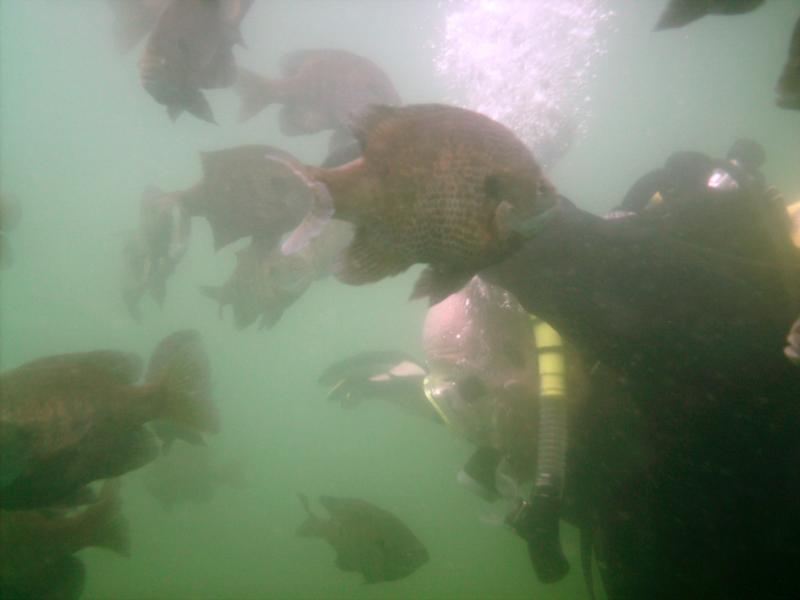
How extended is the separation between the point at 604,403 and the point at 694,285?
39.3 inches

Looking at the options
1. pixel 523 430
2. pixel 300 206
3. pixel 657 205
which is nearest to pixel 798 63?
pixel 657 205

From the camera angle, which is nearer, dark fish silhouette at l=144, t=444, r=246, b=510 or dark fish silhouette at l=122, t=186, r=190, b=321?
dark fish silhouette at l=122, t=186, r=190, b=321

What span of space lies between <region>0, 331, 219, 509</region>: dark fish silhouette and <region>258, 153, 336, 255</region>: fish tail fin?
2.34m

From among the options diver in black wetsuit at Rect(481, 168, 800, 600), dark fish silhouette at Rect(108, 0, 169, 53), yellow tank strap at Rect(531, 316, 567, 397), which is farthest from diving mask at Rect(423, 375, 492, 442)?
dark fish silhouette at Rect(108, 0, 169, 53)

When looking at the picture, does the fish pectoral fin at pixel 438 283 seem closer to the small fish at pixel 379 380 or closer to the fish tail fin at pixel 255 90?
the fish tail fin at pixel 255 90

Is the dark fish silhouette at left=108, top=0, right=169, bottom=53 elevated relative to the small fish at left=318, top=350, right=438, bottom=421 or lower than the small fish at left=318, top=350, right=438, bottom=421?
elevated

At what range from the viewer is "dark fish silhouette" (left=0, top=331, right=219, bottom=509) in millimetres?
2760

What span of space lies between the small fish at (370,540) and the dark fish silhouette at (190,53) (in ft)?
14.4

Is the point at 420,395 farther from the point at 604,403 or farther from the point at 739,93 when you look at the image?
the point at 739,93

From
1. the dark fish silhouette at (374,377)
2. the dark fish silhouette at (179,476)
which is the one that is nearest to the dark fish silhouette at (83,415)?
the dark fish silhouette at (374,377)

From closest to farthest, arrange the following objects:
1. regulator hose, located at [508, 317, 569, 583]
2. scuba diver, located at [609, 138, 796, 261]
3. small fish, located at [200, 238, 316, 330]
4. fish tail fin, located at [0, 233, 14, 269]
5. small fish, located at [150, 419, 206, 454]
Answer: regulator hose, located at [508, 317, 569, 583] < scuba diver, located at [609, 138, 796, 261] < small fish, located at [150, 419, 206, 454] < small fish, located at [200, 238, 316, 330] < fish tail fin, located at [0, 233, 14, 269]

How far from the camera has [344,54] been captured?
4508 millimetres

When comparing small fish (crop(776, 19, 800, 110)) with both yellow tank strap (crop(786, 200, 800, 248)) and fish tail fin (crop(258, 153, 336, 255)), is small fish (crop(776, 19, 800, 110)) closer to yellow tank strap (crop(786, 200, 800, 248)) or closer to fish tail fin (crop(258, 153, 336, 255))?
A: yellow tank strap (crop(786, 200, 800, 248))

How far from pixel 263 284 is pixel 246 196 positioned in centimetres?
129
